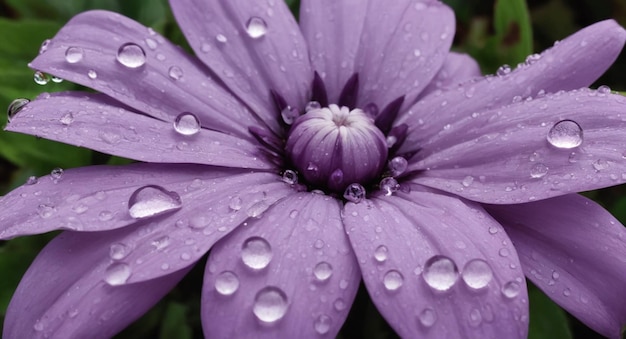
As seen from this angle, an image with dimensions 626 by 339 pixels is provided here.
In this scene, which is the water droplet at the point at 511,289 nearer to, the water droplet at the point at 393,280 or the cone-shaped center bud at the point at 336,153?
the water droplet at the point at 393,280

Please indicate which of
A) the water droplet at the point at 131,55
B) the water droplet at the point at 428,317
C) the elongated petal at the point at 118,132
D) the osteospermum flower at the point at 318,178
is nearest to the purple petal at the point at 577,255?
the osteospermum flower at the point at 318,178

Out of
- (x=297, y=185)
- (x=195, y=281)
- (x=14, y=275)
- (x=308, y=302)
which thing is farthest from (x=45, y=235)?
(x=308, y=302)

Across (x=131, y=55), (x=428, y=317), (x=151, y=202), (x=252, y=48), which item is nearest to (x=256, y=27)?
(x=252, y=48)

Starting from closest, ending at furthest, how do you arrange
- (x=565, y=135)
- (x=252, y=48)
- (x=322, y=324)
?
(x=322, y=324), (x=565, y=135), (x=252, y=48)

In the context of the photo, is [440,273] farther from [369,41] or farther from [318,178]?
[369,41]

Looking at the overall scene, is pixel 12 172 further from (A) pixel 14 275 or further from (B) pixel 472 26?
(B) pixel 472 26
